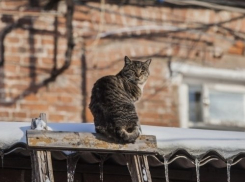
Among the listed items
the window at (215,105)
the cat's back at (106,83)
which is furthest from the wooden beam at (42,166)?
the window at (215,105)

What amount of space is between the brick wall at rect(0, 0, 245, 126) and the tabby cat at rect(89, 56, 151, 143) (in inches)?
86.2

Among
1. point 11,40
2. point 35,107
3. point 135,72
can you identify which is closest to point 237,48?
point 35,107

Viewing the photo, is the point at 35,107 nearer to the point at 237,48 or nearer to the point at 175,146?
the point at 237,48

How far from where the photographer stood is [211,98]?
32.1 ft

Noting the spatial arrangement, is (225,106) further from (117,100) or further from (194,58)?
(117,100)

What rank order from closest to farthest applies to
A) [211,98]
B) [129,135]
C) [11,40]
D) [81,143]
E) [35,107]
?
[81,143], [129,135], [35,107], [11,40], [211,98]

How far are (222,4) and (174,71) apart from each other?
1.12m

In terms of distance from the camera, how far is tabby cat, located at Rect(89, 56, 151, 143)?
5.66m

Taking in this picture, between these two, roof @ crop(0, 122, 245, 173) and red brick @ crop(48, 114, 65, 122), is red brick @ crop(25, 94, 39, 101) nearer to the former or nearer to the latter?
red brick @ crop(48, 114, 65, 122)

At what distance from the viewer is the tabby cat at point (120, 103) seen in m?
5.66

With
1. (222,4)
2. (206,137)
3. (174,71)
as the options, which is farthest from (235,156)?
(222,4)

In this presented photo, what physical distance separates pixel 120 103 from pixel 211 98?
3924 mm

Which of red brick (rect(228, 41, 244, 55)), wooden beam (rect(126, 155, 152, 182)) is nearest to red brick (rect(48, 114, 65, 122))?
red brick (rect(228, 41, 244, 55))

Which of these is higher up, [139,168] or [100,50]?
[100,50]
